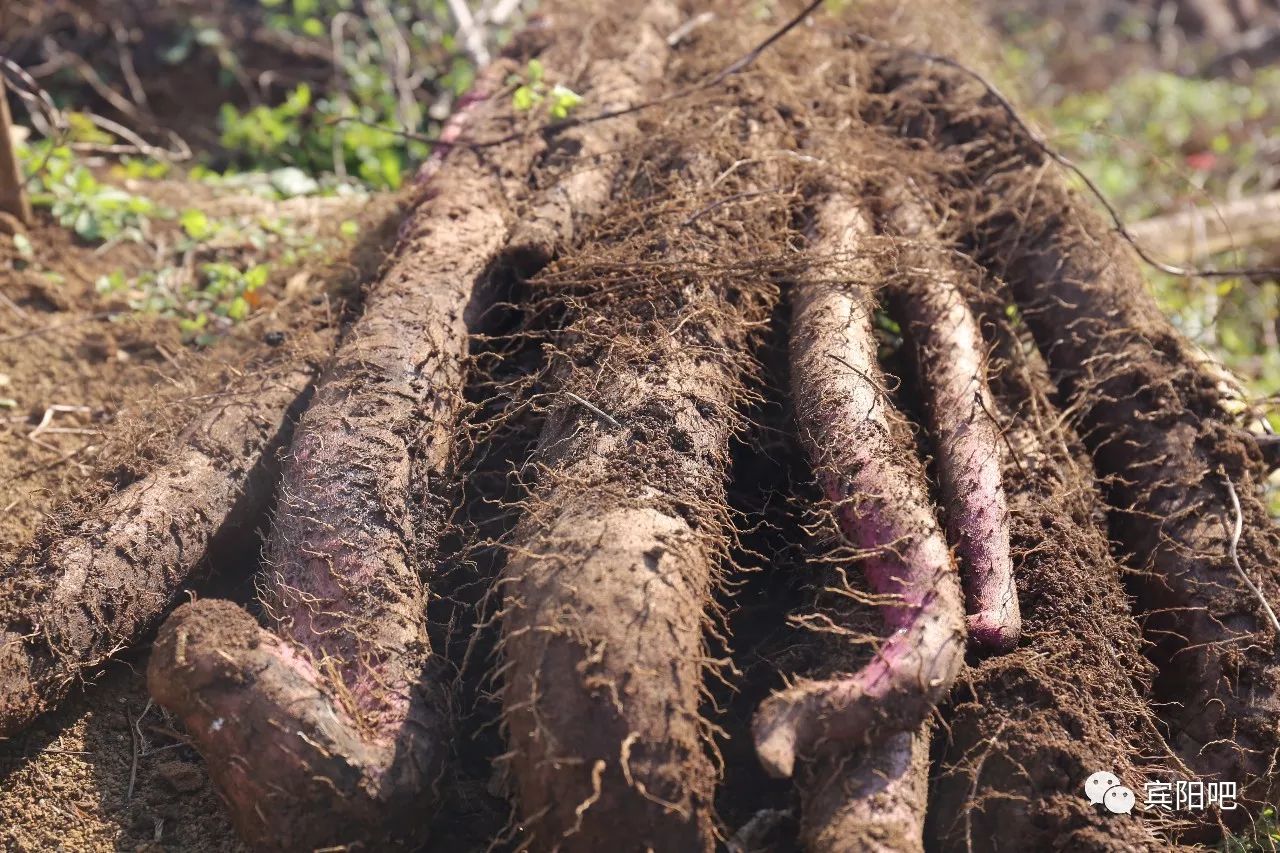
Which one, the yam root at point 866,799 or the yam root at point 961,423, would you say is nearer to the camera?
the yam root at point 866,799

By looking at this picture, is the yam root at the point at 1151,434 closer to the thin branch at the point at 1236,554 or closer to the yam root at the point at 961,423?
the thin branch at the point at 1236,554

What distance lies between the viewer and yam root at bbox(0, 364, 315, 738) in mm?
2244

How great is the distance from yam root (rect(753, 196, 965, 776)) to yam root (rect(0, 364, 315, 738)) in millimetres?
1356

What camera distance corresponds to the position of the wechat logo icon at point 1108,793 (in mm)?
2133

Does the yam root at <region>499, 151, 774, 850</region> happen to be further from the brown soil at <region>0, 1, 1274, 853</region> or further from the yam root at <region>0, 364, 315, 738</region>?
the yam root at <region>0, 364, 315, 738</region>

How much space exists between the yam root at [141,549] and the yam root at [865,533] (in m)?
1.36

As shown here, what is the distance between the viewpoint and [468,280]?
2.79 metres

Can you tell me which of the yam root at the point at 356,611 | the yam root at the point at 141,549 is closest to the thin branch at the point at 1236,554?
the yam root at the point at 356,611

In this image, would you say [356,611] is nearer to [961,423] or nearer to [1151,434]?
[961,423]

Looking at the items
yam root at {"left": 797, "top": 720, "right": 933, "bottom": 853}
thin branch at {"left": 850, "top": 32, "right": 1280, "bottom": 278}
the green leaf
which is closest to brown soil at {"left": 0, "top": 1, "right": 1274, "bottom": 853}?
yam root at {"left": 797, "top": 720, "right": 933, "bottom": 853}

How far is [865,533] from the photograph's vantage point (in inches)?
89.7

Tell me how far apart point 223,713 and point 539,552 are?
0.68 metres

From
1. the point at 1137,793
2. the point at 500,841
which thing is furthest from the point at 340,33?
the point at 1137,793

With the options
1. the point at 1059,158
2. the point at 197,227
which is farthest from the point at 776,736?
the point at 197,227
